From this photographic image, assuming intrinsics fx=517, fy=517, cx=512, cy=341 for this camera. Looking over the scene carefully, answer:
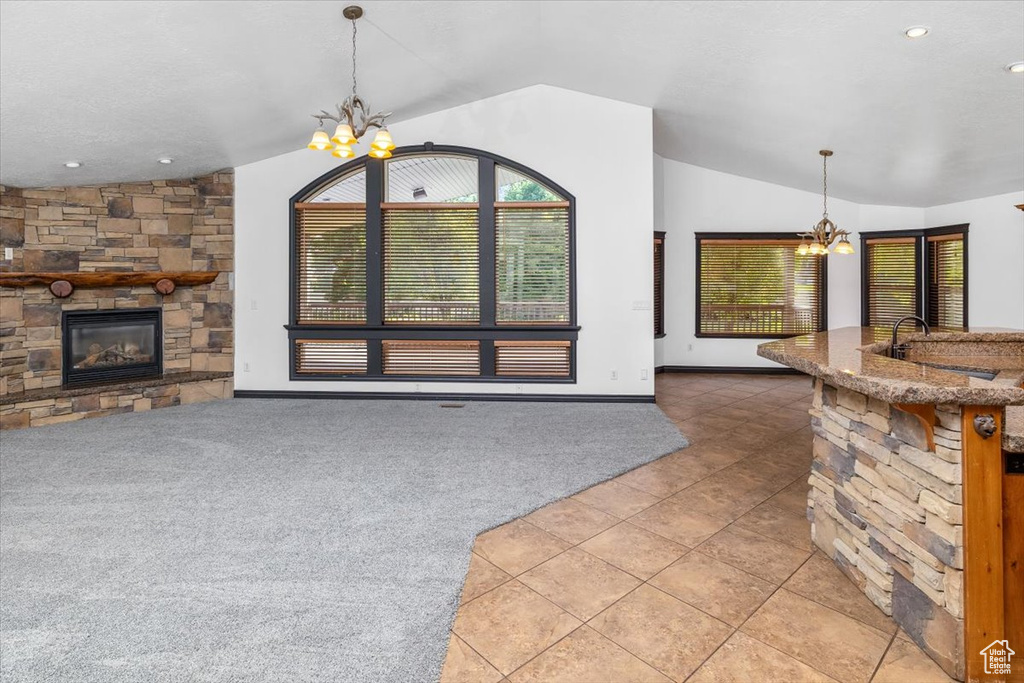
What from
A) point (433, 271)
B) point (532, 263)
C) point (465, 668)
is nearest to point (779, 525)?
point (465, 668)

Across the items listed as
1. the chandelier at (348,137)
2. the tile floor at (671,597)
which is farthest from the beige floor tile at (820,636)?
the chandelier at (348,137)

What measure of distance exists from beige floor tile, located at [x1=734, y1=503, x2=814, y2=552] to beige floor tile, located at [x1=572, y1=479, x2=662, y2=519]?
0.53 metres

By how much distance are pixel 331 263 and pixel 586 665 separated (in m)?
5.63

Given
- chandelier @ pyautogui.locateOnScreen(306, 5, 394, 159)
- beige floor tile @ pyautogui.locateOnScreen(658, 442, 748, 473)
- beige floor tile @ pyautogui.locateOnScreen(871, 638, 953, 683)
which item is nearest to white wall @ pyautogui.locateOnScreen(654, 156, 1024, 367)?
beige floor tile @ pyautogui.locateOnScreen(658, 442, 748, 473)

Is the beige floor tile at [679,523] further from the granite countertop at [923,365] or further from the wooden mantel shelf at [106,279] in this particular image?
the wooden mantel shelf at [106,279]

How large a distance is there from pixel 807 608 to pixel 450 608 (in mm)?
1407

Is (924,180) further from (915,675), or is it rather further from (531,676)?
(531,676)

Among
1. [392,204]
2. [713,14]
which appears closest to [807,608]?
[713,14]

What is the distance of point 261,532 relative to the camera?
271 centimetres

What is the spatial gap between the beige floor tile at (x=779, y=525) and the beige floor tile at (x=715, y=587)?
45 centimetres

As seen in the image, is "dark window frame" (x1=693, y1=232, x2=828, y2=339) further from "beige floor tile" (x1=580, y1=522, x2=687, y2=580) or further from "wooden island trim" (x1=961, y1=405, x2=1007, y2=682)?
"wooden island trim" (x1=961, y1=405, x2=1007, y2=682)

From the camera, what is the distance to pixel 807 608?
6.67ft

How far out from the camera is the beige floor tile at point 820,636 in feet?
5.64
